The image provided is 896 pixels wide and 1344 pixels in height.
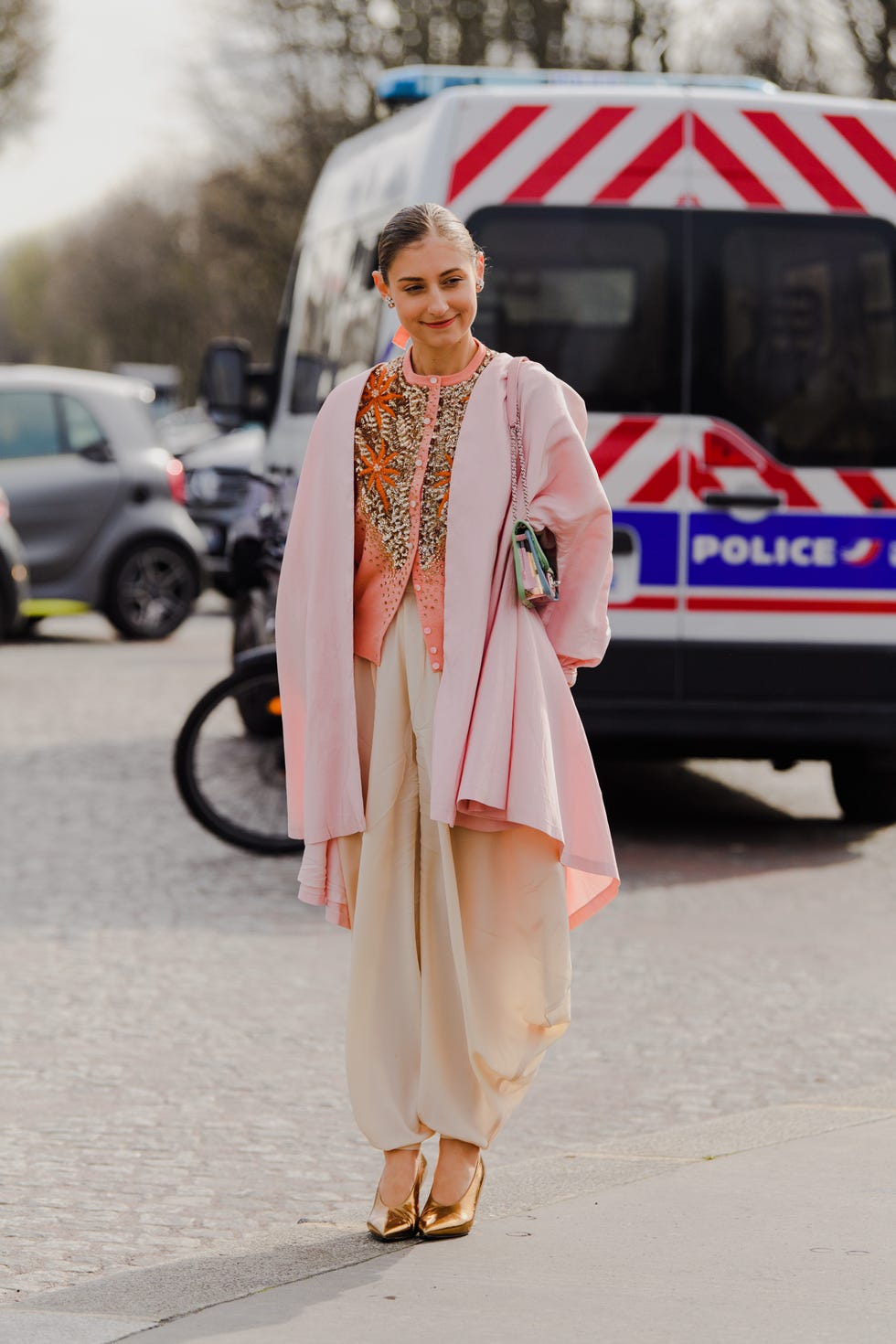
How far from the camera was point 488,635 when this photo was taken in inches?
155

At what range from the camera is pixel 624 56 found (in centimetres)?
2725

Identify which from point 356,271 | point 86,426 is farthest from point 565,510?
point 86,426

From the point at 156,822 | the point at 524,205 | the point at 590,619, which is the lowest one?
the point at 156,822

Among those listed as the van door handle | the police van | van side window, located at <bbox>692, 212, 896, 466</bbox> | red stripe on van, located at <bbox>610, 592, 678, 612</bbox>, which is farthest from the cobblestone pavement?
van side window, located at <bbox>692, 212, 896, 466</bbox>

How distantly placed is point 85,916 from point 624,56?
21977 mm

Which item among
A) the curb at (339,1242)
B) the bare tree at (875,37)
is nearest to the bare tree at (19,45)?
the bare tree at (875,37)

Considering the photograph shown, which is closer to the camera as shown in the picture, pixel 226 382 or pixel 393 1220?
pixel 393 1220

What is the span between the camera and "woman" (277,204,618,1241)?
155 inches

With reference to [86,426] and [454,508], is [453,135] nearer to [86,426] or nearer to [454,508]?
[454,508]

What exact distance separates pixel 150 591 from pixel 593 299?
8957 mm

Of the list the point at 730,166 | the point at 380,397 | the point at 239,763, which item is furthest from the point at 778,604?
the point at 380,397

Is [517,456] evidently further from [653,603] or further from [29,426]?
[29,426]

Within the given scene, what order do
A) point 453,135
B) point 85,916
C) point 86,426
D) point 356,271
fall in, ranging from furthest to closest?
point 86,426 < point 356,271 < point 453,135 < point 85,916

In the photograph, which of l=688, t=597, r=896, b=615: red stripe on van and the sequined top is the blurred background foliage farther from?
the sequined top
